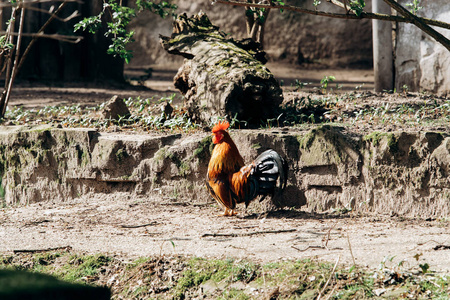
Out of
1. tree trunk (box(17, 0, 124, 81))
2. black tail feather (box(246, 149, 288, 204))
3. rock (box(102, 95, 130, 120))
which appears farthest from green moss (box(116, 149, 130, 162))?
tree trunk (box(17, 0, 124, 81))

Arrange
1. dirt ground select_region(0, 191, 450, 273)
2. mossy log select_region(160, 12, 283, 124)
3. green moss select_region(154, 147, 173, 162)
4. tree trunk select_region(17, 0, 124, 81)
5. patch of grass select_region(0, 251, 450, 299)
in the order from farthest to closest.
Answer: tree trunk select_region(17, 0, 124, 81) < mossy log select_region(160, 12, 283, 124) < green moss select_region(154, 147, 173, 162) < dirt ground select_region(0, 191, 450, 273) < patch of grass select_region(0, 251, 450, 299)

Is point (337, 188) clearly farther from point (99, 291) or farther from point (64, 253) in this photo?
point (99, 291)

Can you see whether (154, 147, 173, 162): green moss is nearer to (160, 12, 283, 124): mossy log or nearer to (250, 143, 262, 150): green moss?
(160, 12, 283, 124): mossy log

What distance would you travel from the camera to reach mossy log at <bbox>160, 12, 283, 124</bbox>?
21.3ft

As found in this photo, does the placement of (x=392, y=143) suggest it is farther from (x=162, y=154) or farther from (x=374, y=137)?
(x=162, y=154)

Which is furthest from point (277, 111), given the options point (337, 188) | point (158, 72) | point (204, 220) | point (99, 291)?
point (158, 72)

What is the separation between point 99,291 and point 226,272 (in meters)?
2.03

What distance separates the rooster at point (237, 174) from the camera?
553cm

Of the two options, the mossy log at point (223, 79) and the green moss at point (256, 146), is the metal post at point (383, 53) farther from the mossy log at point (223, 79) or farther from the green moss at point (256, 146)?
the green moss at point (256, 146)

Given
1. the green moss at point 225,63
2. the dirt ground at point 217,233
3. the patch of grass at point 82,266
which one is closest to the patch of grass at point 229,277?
the patch of grass at point 82,266

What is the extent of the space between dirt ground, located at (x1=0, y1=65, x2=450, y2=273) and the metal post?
337 cm

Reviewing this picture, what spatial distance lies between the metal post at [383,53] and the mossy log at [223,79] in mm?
1810

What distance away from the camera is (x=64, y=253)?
4.92 meters

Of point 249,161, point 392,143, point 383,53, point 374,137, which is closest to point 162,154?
point 249,161
